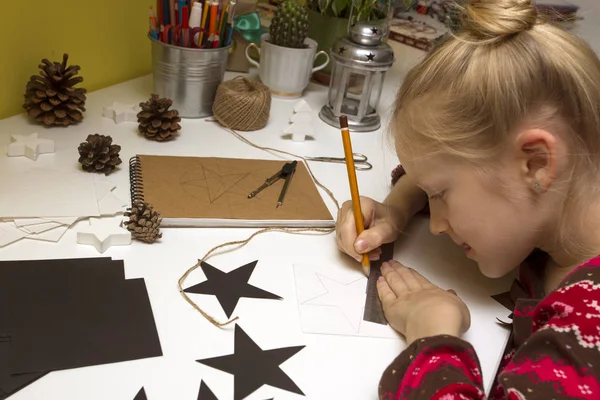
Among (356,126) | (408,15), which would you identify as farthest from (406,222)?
(408,15)

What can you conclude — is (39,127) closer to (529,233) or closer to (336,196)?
(336,196)

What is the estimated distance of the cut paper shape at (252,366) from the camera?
0.52 metres

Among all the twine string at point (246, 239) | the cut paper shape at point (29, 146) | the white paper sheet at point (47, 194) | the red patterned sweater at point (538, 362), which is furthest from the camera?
the cut paper shape at point (29, 146)

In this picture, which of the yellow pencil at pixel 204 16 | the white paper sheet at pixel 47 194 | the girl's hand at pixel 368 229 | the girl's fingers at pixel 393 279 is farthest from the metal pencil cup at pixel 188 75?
the girl's fingers at pixel 393 279

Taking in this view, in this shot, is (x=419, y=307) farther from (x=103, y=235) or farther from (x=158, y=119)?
(x=158, y=119)

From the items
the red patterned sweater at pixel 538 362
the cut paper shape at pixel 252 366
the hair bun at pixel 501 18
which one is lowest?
the cut paper shape at pixel 252 366

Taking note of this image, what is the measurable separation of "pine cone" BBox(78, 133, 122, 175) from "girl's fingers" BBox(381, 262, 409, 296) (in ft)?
1.29

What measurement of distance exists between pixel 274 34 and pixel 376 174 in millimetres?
377

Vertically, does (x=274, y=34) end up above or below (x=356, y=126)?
above

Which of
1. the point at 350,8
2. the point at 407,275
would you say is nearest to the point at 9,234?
the point at 407,275

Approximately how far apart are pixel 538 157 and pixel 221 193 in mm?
401

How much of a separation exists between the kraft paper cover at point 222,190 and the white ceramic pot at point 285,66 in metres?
0.31

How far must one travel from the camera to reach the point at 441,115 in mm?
604

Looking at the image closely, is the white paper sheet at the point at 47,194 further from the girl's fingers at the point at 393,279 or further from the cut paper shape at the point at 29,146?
the girl's fingers at the point at 393,279
